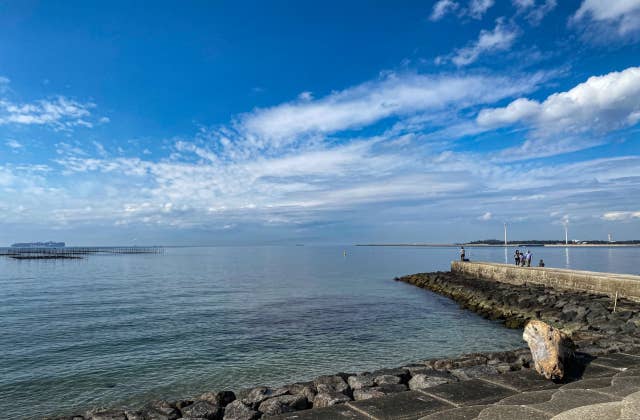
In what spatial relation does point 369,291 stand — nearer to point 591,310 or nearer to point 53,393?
point 591,310

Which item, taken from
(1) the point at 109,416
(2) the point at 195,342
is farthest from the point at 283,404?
(2) the point at 195,342

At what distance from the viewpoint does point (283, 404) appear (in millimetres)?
7105

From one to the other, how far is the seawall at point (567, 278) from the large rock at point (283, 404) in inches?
685

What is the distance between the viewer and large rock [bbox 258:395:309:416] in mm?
6934

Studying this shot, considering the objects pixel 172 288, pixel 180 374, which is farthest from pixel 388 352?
pixel 172 288

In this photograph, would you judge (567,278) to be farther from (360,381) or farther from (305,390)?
(305,390)

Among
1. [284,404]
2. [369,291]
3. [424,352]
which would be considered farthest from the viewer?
[369,291]

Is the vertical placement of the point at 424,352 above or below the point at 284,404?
below

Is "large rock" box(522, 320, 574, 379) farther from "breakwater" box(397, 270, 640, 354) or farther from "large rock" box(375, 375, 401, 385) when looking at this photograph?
"breakwater" box(397, 270, 640, 354)

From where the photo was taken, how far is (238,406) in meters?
7.25

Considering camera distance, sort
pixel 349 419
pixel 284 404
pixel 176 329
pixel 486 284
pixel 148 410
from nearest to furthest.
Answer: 1. pixel 349 419
2. pixel 284 404
3. pixel 148 410
4. pixel 176 329
5. pixel 486 284

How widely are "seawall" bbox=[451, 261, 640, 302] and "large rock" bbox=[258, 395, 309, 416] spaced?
17389 millimetres

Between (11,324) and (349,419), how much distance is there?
21353 millimetres

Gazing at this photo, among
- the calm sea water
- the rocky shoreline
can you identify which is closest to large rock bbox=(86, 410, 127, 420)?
the rocky shoreline
